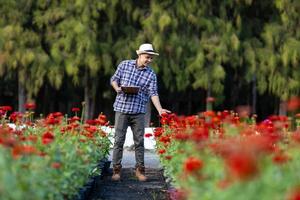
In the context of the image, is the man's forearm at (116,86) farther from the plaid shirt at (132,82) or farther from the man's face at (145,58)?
the man's face at (145,58)

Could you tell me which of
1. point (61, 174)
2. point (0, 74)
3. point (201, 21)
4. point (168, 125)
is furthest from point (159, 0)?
point (61, 174)

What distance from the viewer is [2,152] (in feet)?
13.3

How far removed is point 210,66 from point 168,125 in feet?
34.8

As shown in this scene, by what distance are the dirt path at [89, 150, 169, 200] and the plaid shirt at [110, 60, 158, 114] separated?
0.82 meters

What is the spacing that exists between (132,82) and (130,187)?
1.12 m

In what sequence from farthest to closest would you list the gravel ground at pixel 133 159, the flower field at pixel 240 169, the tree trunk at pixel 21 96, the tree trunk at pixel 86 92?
1. the tree trunk at pixel 21 96
2. the tree trunk at pixel 86 92
3. the gravel ground at pixel 133 159
4. the flower field at pixel 240 169

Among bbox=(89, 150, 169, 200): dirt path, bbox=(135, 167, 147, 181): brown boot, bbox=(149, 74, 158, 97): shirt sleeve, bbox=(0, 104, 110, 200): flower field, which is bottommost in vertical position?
bbox=(89, 150, 169, 200): dirt path

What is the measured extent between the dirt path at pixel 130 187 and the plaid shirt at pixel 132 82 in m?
0.82

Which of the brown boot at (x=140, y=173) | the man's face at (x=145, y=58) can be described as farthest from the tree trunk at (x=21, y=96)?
the man's face at (x=145, y=58)

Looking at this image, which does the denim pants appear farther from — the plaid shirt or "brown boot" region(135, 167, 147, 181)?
"brown boot" region(135, 167, 147, 181)

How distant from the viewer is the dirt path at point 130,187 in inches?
283

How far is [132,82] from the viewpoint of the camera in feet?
25.7

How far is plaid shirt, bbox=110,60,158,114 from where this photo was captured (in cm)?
782

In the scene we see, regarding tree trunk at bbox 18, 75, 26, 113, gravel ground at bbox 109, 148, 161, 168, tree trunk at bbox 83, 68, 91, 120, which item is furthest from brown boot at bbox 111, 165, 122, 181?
tree trunk at bbox 18, 75, 26, 113
